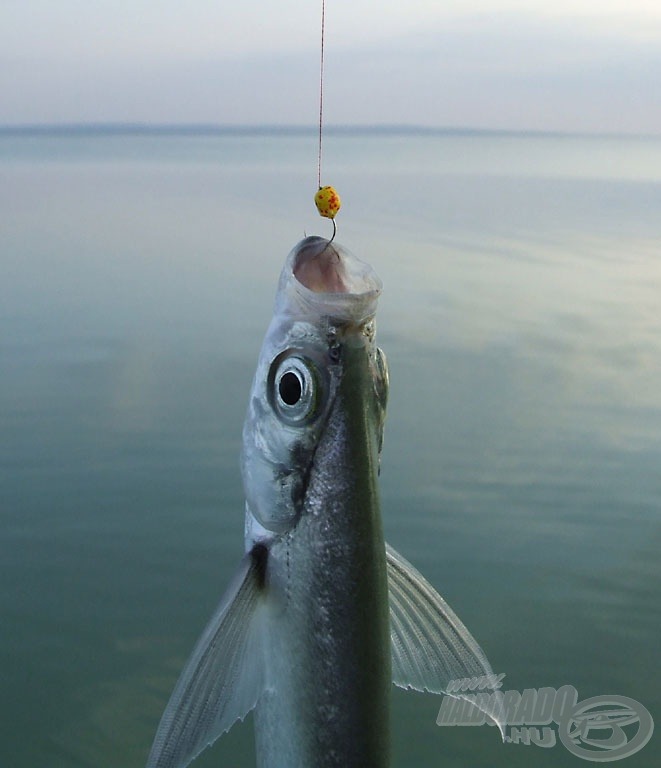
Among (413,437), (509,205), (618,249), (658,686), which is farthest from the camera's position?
(509,205)

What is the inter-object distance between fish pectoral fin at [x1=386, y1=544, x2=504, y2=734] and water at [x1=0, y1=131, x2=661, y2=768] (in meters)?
3.19

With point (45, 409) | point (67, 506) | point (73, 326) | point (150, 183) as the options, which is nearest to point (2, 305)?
point (73, 326)

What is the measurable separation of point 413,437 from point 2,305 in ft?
26.7

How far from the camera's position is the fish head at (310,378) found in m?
2.64

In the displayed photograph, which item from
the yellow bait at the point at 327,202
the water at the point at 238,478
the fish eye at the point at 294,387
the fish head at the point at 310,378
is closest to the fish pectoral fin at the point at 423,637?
the fish head at the point at 310,378

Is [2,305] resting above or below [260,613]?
below

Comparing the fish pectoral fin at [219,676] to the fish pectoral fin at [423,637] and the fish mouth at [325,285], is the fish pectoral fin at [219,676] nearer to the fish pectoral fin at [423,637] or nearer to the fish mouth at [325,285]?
the fish pectoral fin at [423,637]

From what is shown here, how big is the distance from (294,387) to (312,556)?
1.40ft

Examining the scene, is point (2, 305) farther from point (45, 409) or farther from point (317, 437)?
point (317, 437)

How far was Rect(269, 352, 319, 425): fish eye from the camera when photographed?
2633 millimetres

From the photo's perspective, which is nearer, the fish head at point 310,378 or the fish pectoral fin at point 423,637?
the fish head at point 310,378

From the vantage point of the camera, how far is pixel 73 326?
548 inches

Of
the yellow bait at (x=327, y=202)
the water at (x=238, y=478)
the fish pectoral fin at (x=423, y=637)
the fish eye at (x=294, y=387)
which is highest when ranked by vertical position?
the yellow bait at (x=327, y=202)

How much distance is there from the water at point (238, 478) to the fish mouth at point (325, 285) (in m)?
3.79
